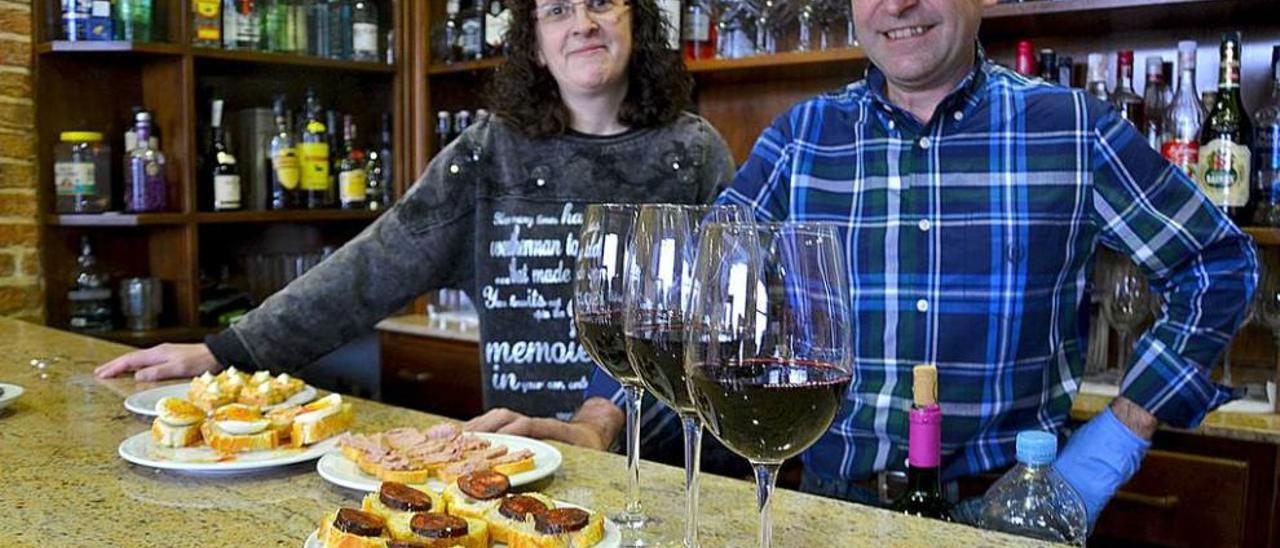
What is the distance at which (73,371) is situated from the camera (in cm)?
157

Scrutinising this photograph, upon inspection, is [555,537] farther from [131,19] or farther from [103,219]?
[131,19]

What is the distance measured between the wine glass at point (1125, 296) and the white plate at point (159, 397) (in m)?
1.53

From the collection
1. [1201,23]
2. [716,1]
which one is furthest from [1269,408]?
[716,1]

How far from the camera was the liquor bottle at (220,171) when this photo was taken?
2873 millimetres

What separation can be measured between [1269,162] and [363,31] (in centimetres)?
225

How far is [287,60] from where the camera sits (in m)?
2.95

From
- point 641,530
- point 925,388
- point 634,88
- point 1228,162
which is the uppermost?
point 634,88

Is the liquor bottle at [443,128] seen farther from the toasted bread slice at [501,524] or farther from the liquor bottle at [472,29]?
the toasted bread slice at [501,524]

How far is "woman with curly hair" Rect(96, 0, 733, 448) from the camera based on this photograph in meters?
1.71

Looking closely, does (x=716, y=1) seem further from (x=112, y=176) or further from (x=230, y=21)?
(x=112, y=176)

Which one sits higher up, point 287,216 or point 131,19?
point 131,19

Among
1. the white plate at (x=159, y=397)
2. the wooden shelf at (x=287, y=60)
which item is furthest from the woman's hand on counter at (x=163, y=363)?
the wooden shelf at (x=287, y=60)

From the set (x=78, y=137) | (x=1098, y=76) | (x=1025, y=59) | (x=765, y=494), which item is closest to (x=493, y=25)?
(x=78, y=137)

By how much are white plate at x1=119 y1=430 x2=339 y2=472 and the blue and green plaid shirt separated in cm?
44
